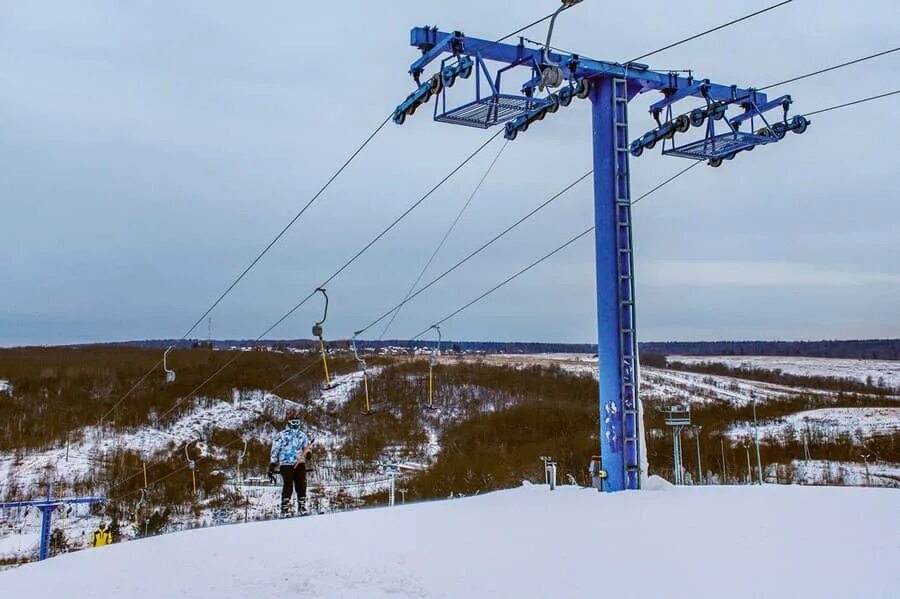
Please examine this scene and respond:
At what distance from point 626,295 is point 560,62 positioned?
4106mm

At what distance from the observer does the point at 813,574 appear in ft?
22.3

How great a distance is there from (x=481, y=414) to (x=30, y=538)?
47.8m

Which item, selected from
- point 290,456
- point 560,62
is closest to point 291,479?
point 290,456

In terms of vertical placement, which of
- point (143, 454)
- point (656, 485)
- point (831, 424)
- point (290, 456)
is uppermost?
point (290, 456)

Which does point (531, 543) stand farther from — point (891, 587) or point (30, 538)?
point (30, 538)

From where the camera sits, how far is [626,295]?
42.5 feet

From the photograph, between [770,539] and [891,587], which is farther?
[770,539]

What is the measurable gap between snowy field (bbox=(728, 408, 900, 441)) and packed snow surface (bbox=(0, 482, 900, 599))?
54.9m

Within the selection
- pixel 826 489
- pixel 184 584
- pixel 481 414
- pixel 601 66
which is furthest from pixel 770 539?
pixel 481 414

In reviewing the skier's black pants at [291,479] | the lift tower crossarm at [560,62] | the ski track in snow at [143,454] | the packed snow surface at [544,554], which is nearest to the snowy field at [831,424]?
the ski track in snow at [143,454]

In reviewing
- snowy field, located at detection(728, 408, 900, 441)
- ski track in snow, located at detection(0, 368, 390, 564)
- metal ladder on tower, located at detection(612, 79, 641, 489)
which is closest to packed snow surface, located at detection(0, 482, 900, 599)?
metal ladder on tower, located at detection(612, 79, 641, 489)

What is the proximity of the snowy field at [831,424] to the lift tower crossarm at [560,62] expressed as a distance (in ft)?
170

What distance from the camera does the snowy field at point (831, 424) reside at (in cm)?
6181

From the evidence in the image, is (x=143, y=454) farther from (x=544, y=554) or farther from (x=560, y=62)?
(x=544, y=554)
